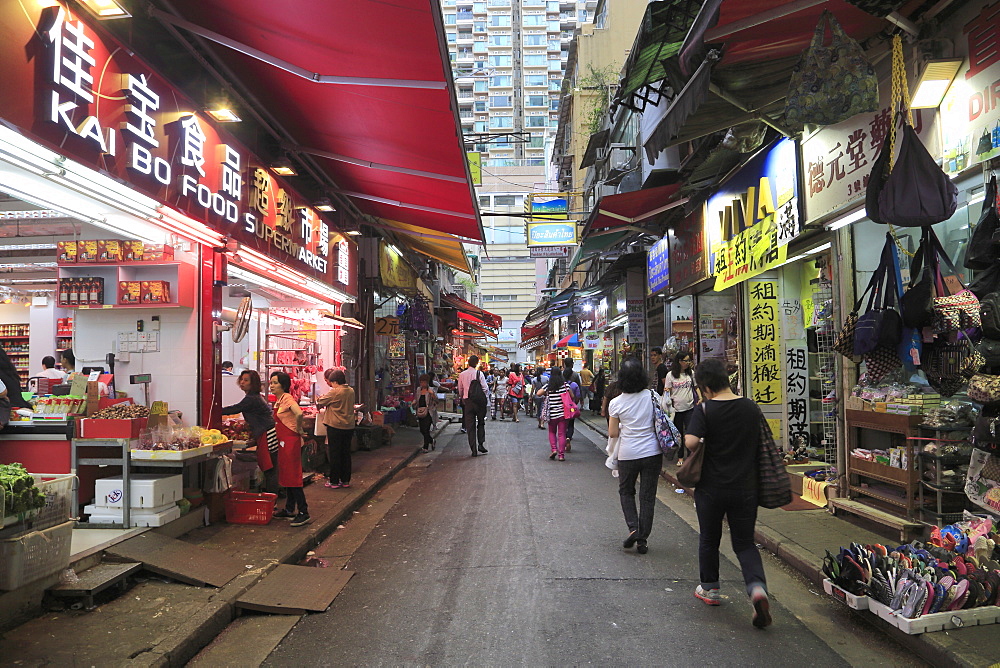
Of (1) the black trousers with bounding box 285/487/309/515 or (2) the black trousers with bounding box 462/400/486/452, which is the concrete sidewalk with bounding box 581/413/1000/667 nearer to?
(1) the black trousers with bounding box 285/487/309/515

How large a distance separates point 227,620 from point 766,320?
902 cm

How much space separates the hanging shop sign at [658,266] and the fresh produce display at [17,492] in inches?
518

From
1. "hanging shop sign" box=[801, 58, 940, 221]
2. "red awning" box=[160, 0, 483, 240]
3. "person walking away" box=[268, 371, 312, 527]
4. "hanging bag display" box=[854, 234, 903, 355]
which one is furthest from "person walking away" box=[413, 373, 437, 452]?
"hanging bag display" box=[854, 234, 903, 355]

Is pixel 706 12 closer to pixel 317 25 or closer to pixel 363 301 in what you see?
pixel 317 25

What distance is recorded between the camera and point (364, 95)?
6.93 metres

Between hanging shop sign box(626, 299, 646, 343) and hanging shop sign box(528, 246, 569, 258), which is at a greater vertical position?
hanging shop sign box(528, 246, 569, 258)

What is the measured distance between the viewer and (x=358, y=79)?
6445 mm

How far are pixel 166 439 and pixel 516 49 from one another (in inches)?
3535

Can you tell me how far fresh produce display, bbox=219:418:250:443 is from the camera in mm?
7902

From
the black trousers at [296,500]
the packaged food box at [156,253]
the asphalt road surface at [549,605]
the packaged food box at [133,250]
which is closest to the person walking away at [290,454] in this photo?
the black trousers at [296,500]

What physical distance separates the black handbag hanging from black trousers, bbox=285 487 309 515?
6502mm

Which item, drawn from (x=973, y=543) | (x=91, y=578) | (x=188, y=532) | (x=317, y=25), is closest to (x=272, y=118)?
(x=317, y=25)

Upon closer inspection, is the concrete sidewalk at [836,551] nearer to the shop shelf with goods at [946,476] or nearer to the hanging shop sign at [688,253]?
the shop shelf with goods at [946,476]

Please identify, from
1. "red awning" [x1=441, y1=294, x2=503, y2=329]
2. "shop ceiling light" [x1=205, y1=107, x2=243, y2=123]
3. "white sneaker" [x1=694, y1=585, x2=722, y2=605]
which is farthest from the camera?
"red awning" [x1=441, y1=294, x2=503, y2=329]
